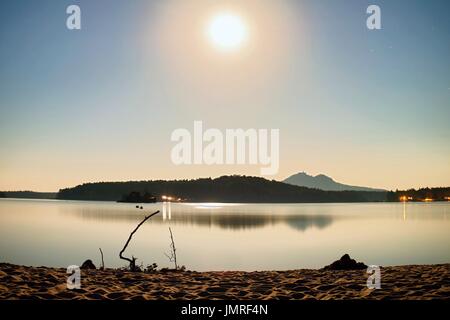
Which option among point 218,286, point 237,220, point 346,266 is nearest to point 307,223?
point 237,220

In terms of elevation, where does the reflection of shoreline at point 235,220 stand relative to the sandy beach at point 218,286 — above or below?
below

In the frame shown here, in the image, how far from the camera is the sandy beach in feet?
22.8

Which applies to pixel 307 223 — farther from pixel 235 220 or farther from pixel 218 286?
pixel 218 286

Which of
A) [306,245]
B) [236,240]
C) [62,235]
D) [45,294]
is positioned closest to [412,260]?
[306,245]

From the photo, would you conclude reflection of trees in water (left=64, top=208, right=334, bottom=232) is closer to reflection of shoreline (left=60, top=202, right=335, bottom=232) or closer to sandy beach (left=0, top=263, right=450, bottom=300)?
reflection of shoreline (left=60, top=202, right=335, bottom=232)

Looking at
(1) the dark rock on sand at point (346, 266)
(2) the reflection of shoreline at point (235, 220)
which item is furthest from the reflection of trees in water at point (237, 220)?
(1) the dark rock on sand at point (346, 266)

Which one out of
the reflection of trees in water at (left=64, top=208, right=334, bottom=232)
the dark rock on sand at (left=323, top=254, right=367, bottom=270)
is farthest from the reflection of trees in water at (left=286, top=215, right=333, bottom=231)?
the dark rock on sand at (left=323, top=254, right=367, bottom=270)

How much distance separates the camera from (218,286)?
8.30 m

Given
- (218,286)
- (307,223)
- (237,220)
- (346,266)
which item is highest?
(218,286)

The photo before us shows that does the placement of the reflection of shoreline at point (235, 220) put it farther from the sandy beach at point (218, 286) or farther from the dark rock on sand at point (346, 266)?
the sandy beach at point (218, 286)

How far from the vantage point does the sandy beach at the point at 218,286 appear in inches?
273

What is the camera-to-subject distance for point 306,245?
115 feet
